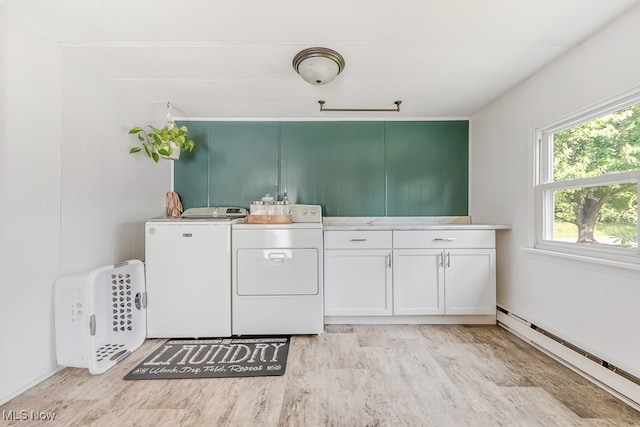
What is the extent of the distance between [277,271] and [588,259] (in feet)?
6.45

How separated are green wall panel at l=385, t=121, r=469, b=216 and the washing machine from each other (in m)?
1.23

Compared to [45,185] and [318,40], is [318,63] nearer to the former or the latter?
[318,40]

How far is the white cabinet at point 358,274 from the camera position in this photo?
2.56m

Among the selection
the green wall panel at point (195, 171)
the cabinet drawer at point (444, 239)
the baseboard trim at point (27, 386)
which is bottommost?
the baseboard trim at point (27, 386)

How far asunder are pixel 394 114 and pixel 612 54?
166cm

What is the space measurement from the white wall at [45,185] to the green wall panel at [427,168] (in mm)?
2492

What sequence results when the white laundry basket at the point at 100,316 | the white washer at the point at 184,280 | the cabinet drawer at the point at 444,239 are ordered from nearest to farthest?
the white laundry basket at the point at 100,316, the white washer at the point at 184,280, the cabinet drawer at the point at 444,239

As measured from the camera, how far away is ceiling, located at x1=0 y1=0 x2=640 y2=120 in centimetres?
146

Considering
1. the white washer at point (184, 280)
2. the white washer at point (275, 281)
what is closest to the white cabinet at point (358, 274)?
the white washer at point (275, 281)

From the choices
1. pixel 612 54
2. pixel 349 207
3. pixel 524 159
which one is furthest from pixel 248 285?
pixel 612 54

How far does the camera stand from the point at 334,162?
3.15 meters

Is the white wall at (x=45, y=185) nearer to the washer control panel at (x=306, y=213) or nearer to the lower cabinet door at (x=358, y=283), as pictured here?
the washer control panel at (x=306, y=213)

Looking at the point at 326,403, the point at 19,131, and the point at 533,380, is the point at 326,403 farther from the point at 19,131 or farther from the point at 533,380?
the point at 19,131

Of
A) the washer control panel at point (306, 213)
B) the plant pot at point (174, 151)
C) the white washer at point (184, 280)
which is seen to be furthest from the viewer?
the washer control panel at point (306, 213)
